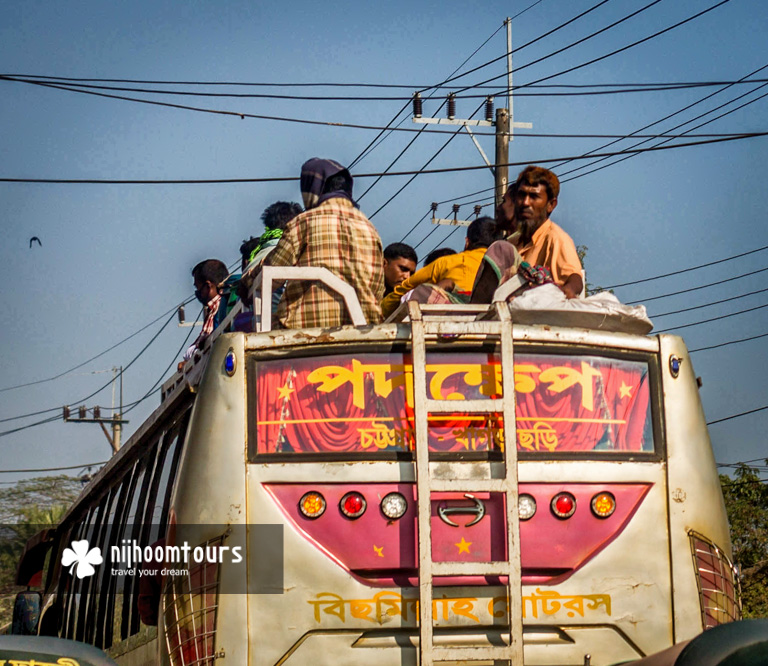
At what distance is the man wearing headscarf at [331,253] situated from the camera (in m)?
6.70

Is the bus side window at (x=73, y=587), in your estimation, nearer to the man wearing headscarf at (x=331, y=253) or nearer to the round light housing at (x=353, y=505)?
the man wearing headscarf at (x=331, y=253)

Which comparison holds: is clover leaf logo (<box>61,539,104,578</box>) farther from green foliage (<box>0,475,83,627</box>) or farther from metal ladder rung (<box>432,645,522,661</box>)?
green foliage (<box>0,475,83,627</box>)

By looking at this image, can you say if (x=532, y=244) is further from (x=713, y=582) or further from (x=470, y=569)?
(x=470, y=569)

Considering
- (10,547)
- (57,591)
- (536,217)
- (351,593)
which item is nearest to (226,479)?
(351,593)

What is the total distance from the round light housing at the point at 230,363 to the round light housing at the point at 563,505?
1.59m

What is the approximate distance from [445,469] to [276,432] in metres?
0.80

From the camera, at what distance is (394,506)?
5430 millimetres

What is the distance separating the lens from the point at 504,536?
5.39 m

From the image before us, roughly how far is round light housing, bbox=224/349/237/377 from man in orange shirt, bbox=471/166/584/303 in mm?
1575

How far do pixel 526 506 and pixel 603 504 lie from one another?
14.9 inches

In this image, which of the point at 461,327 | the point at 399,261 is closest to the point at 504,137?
the point at 399,261

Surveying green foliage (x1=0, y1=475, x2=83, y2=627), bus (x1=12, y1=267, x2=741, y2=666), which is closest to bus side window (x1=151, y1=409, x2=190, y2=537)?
bus (x1=12, y1=267, x2=741, y2=666)

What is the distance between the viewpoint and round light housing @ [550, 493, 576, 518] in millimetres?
5531

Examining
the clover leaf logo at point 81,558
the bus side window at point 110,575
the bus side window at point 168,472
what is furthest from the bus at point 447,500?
the clover leaf logo at point 81,558
